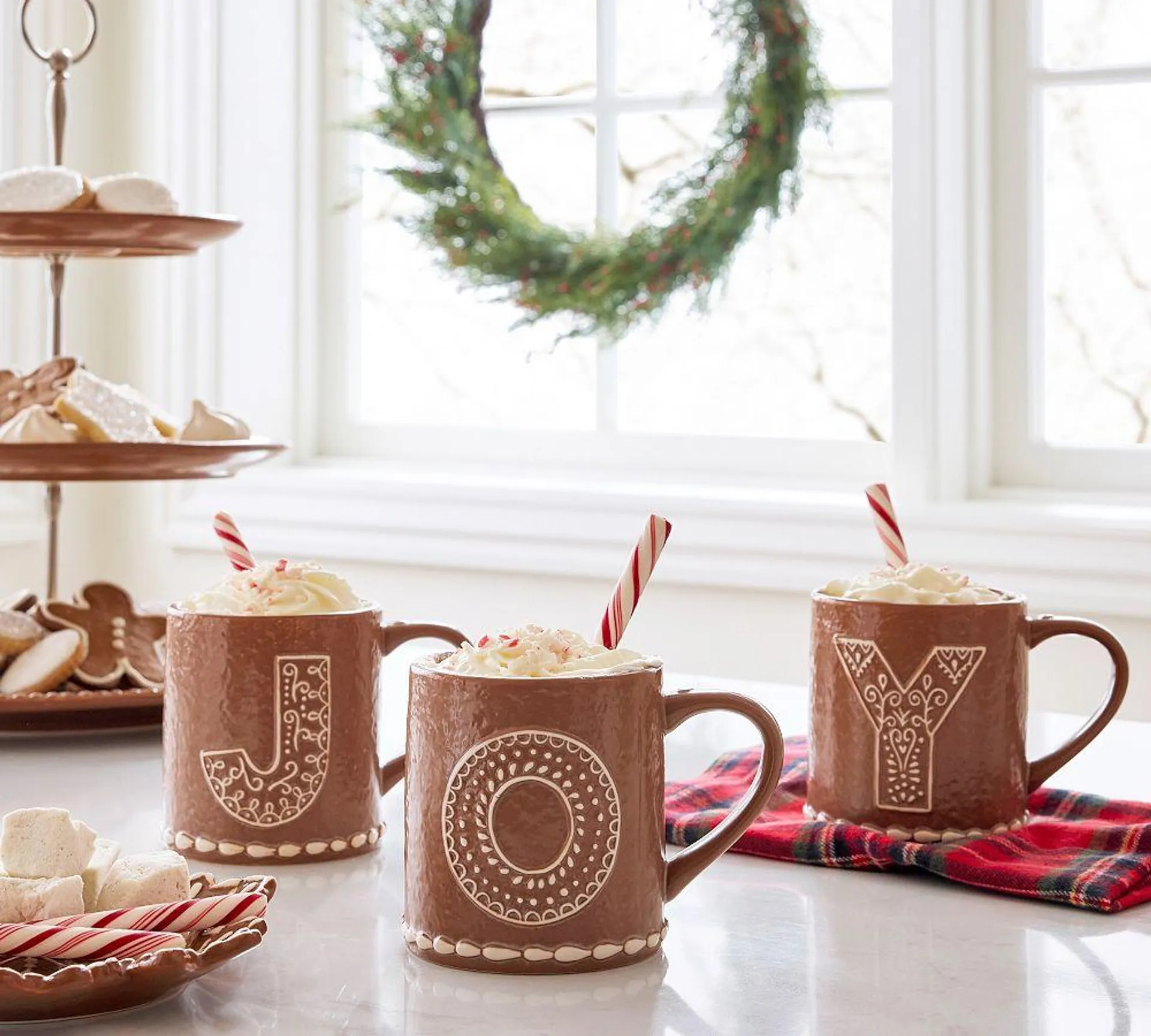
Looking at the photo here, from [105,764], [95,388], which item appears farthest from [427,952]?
[95,388]

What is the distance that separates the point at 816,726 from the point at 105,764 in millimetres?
512

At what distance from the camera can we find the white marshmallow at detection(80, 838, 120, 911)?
692 mm

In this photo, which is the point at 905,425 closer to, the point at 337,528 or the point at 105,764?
the point at 337,528

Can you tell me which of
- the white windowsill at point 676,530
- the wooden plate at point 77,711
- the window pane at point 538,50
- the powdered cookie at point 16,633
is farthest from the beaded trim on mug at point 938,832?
the window pane at point 538,50

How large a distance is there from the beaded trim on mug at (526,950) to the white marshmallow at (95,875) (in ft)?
0.44

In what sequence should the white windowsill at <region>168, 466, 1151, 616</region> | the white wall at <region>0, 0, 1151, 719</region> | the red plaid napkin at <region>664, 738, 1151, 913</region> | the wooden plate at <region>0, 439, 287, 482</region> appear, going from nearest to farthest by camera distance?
the red plaid napkin at <region>664, 738, 1151, 913</region> → the wooden plate at <region>0, 439, 287, 482</region> → the white windowsill at <region>168, 466, 1151, 616</region> → the white wall at <region>0, 0, 1151, 719</region>

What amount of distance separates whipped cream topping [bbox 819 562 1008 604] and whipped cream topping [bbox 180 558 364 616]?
27 cm

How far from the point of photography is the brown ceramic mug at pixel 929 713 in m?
0.90

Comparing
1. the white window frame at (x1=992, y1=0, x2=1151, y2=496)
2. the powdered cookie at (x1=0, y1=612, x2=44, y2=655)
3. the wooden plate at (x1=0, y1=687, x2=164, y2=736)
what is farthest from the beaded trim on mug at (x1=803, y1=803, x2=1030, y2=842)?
the white window frame at (x1=992, y1=0, x2=1151, y2=496)

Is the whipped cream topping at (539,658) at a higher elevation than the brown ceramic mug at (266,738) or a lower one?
higher

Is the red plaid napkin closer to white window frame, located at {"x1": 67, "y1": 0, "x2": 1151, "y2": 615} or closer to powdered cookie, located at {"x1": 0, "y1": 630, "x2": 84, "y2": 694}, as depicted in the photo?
powdered cookie, located at {"x1": 0, "y1": 630, "x2": 84, "y2": 694}

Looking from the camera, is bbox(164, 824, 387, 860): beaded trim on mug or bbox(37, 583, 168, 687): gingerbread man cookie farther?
bbox(37, 583, 168, 687): gingerbread man cookie

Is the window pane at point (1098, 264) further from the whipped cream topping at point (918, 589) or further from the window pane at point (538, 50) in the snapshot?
the whipped cream topping at point (918, 589)

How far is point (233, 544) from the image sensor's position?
38.3 inches
